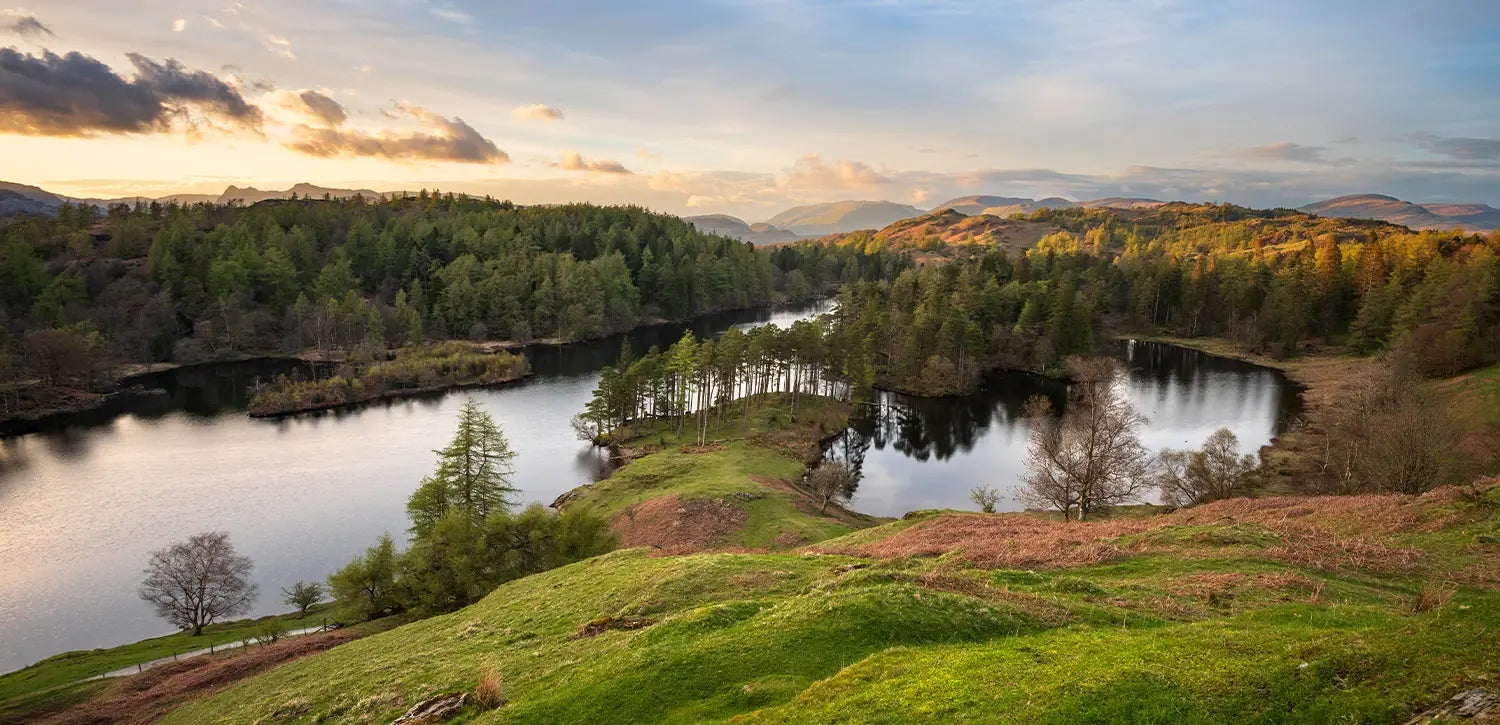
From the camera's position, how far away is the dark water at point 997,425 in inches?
2677

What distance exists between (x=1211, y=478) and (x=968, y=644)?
1766 inches

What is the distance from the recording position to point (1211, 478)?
50.2 metres

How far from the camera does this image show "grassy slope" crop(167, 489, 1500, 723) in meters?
11.0

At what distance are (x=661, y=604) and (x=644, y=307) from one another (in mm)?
168634

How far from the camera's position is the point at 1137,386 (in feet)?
357

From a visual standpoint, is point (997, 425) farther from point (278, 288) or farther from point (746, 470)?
point (278, 288)

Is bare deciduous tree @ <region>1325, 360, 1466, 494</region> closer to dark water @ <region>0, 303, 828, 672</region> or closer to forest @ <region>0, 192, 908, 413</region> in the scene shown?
dark water @ <region>0, 303, 828, 672</region>

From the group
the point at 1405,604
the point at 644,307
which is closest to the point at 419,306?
the point at 644,307

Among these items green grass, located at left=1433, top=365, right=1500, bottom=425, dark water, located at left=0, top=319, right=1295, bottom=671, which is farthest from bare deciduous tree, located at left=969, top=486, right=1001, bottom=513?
green grass, located at left=1433, top=365, right=1500, bottom=425

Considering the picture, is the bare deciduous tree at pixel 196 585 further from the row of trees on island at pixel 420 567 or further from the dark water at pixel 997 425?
the dark water at pixel 997 425

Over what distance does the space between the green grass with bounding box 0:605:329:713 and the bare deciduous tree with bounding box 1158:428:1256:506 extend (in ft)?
198

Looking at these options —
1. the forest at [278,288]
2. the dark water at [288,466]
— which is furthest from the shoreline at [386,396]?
the forest at [278,288]

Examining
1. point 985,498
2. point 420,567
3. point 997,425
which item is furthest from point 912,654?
point 997,425

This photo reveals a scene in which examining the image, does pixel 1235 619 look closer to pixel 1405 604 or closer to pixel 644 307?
pixel 1405 604
